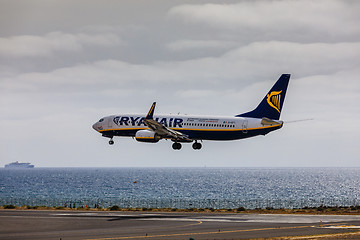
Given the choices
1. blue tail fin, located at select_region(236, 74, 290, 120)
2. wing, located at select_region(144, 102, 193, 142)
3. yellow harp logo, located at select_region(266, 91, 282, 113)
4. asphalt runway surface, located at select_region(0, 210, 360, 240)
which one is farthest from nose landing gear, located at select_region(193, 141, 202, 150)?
asphalt runway surface, located at select_region(0, 210, 360, 240)

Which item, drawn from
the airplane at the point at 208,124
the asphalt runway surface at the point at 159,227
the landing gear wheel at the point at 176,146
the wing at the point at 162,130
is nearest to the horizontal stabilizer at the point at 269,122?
the airplane at the point at 208,124

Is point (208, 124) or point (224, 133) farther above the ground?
point (208, 124)

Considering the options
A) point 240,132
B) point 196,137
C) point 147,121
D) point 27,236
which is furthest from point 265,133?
point 27,236

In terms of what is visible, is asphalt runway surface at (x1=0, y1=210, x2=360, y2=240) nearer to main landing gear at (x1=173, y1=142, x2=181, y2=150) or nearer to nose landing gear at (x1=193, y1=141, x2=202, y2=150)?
main landing gear at (x1=173, y1=142, x2=181, y2=150)

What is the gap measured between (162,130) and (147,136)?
276cm

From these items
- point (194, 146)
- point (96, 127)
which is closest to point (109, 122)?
point (96, 127)

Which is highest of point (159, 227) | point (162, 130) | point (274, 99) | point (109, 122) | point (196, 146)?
point (274, 99)

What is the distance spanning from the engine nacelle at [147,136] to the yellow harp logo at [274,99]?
1838 cm

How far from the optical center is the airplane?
83438 millimetres

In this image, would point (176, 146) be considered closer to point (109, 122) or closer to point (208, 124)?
point (208, 124)

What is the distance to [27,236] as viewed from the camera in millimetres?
52344

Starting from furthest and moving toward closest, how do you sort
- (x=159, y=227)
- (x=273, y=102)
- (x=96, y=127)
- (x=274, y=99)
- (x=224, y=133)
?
(x=96, y=127) < (x=274, y=99) < (x=273, y=102) < (x=224, y=133) < (x=159, y=227)

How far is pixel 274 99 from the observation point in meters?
87.5

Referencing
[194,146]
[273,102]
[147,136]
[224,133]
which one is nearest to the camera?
[224,133]
